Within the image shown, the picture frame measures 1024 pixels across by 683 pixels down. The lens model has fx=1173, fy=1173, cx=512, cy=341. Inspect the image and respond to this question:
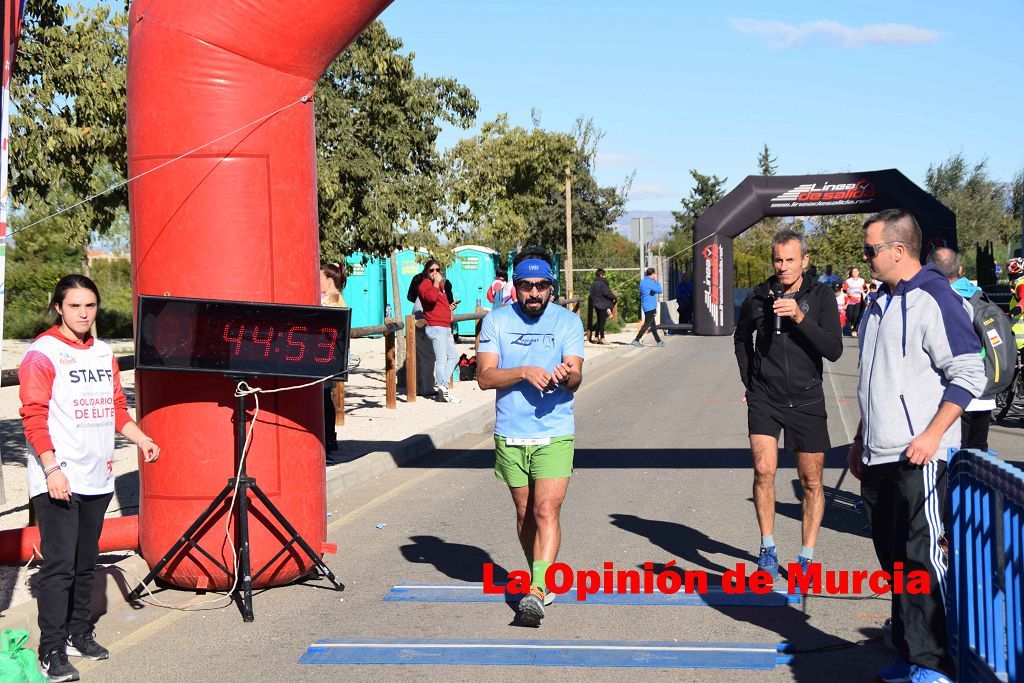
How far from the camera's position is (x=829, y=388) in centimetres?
1898

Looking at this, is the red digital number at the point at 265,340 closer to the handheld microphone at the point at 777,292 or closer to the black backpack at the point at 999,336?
the handheld microphone at the point at 777,292

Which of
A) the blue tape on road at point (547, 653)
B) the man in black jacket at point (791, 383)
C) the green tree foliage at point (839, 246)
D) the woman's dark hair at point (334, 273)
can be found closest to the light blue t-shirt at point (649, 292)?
the woman's dark hair at point (334, 273)

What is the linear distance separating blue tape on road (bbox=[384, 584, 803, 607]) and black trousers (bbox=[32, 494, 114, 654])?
1.78 m

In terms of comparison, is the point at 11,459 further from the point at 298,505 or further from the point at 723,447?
the point at 723,447

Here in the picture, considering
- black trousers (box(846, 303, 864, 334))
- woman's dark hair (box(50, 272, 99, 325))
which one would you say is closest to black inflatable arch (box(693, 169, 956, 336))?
black trousers (box(846, 303, 864, 334))

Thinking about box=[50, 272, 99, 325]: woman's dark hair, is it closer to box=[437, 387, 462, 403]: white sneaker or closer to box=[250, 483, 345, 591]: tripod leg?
box=[250, 483, 345, 591]: tripod leg

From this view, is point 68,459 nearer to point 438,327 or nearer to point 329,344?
point 329,344

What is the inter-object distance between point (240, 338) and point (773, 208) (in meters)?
16.1

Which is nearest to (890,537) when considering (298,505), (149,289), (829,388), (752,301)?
(752,301)

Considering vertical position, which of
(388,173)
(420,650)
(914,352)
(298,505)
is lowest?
(420,650)

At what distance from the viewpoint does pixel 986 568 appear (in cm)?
420

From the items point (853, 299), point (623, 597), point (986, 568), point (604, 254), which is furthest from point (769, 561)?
point (604, 254)

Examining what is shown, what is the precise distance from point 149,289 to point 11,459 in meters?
5.81

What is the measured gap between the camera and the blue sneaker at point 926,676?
4684 mm
